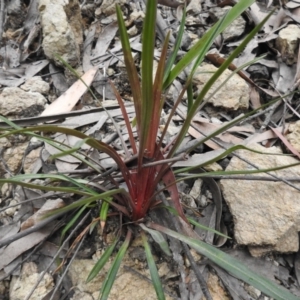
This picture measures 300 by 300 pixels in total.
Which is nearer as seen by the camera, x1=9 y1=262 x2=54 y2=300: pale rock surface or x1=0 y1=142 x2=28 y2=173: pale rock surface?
x1=9 y1=262 x2=54 y2=300: pale rock surface

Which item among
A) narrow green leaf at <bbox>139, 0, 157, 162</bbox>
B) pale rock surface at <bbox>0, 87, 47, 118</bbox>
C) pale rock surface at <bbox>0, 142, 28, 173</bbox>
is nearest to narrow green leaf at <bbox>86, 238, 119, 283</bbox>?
narrow green leaf at <bbox>139, 0, 157, 162</bbox>

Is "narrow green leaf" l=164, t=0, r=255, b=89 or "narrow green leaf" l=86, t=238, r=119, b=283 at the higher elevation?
"narrow green leaf" l=164, t=0, r=255, b=89

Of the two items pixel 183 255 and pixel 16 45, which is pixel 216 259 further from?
pixel 16 45

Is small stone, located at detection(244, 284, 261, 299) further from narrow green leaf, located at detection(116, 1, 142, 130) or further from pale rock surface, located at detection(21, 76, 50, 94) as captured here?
pale rock surface, located at detection(21, 76, 50, 94)

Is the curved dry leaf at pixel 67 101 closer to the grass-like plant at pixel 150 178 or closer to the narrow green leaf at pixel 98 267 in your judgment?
the grass-like plant at pixel 150 178

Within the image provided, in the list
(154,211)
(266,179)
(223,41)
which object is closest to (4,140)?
(154,211)

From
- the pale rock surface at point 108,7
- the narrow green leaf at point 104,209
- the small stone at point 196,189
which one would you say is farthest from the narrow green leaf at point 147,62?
the pale rock surface at point 108,7

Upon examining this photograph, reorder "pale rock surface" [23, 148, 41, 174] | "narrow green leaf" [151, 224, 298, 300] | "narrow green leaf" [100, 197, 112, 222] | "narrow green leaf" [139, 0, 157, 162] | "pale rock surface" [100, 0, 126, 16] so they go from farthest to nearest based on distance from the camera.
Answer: "pale rock surface" [100, 0, 126, 16] < "pale rock surface" [23, 148, 41, 174] < "narrow green leaf" [100, 197, 112, 222] < "narrow green leaf" [151, 224, 298, 300] < "narrow green leaf" [139, 0, 157, 162]
